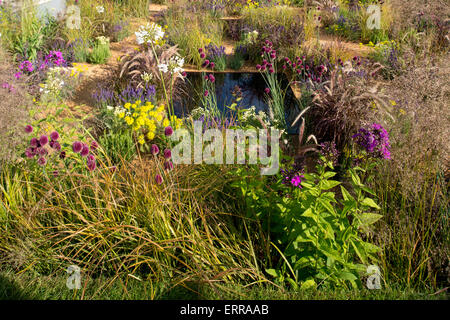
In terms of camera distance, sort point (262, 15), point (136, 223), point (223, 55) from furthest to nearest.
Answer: point (262, 15) < point (223, 55) < point (136, 223)

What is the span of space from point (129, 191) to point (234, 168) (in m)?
0.81

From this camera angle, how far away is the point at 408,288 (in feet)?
7.61

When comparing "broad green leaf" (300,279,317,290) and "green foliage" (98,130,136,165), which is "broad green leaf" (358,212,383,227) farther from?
"green foliage" (98,130,136,165)

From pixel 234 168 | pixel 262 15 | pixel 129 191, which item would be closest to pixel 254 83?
pixel 262 15

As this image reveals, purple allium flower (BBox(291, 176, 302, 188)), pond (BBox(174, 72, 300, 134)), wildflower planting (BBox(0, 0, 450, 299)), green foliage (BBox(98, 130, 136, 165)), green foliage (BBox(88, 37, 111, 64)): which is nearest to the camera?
purple allium flower (BBox(291, 176, 302, 188))

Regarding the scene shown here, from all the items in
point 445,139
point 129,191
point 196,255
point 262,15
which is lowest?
point 196,255

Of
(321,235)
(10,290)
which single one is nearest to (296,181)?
(321,235)

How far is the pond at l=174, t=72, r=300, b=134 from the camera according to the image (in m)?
4.91

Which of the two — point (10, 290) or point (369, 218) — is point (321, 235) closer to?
point (369, 218)

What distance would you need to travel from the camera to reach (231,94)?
17.4 feet

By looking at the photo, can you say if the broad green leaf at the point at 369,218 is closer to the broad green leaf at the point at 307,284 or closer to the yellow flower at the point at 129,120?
the broad green leaf at the point at 307,284

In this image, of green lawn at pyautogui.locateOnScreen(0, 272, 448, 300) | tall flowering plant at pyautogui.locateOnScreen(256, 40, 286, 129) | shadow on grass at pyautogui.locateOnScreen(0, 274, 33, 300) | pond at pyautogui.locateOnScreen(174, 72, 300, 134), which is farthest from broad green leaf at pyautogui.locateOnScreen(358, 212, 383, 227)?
pond at pyautogui.locateOnScreen(174, 72, 300, 134)

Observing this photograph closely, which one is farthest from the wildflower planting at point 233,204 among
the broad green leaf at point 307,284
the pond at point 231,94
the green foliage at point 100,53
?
the green foliage at point 100,53
